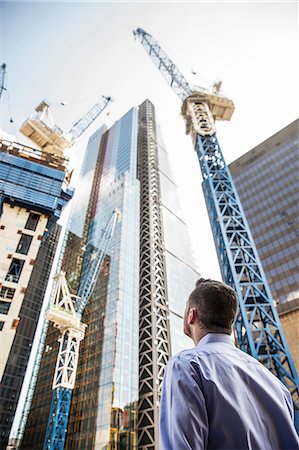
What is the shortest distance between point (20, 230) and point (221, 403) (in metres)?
36.1

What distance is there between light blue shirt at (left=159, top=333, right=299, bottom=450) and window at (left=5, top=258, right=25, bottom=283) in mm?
31596

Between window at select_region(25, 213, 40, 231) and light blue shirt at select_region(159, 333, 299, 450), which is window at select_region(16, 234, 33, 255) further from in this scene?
light blue shirt at select_region(159, 333, 299, 450)

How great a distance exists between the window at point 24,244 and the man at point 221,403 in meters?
33.7

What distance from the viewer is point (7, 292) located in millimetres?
28516

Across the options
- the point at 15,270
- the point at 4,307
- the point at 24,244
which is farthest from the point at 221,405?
the point at 24,244

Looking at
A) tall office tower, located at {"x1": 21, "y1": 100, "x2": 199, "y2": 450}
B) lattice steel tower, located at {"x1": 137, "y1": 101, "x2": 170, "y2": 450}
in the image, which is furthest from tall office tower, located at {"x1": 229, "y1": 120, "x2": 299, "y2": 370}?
lattice steel tower, located at {"x1": 137, "y1": 101, "x2": 170, "y2": 450}

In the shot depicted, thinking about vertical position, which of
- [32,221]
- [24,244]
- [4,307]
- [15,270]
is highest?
[32,221]

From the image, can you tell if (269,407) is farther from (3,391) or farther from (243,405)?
(3,391)

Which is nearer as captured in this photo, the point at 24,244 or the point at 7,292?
the point at 7,292

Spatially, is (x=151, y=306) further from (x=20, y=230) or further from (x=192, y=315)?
(x=192, y=315)

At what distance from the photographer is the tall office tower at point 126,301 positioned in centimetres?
3475

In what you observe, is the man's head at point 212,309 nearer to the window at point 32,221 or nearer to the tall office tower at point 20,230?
the tall office tower at point 20,230

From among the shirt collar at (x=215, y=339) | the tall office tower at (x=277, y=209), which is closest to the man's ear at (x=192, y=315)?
the shirt collar at (x=215, y=339)

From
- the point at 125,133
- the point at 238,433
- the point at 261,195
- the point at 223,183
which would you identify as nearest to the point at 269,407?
the point at 238,433
